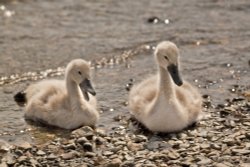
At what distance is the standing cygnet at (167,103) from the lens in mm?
8734

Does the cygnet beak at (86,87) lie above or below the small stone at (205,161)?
above

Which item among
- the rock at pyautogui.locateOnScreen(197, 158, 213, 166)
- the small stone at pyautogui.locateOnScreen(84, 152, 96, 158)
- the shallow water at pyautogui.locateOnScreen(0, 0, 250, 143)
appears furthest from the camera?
the shallow water at pyautogui.locateOnScreen(0, 0, 250, 143)

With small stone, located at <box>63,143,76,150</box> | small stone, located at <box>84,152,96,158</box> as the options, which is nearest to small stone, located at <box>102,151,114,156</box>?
small stone, located at <box>84,152,96,158</box>

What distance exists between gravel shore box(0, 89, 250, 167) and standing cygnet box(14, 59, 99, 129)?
A: 32 centimetres

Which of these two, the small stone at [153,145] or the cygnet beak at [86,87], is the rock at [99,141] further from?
the cygnet beak at [86,87]

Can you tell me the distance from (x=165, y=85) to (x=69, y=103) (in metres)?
1.23

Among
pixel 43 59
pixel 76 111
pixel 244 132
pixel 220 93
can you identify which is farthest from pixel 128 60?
pixel 244 132

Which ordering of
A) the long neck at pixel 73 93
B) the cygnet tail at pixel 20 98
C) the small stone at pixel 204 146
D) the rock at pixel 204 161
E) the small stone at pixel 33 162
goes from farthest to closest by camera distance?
the cygnet tail at pixel 20 98 < the long neck at pixel 73 93 < the small stone at pixel 204 146 < the small stone at pixel 33 162 < the rock at pixel 204 161

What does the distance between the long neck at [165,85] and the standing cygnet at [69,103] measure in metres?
0.83

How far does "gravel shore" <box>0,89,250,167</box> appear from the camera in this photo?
7.80m

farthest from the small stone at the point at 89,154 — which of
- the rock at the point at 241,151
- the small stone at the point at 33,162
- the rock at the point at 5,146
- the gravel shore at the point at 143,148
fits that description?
the rock at the point at 241,151

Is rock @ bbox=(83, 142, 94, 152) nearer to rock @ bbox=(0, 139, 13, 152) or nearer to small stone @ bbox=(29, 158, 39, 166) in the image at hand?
small stone @ bbox=(29, 158, 39, 166)

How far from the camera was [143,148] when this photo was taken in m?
8.23

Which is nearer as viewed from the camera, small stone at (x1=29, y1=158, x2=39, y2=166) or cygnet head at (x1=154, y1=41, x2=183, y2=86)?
small stone at (x1=29, y1=158, x2=39, y2=166)
